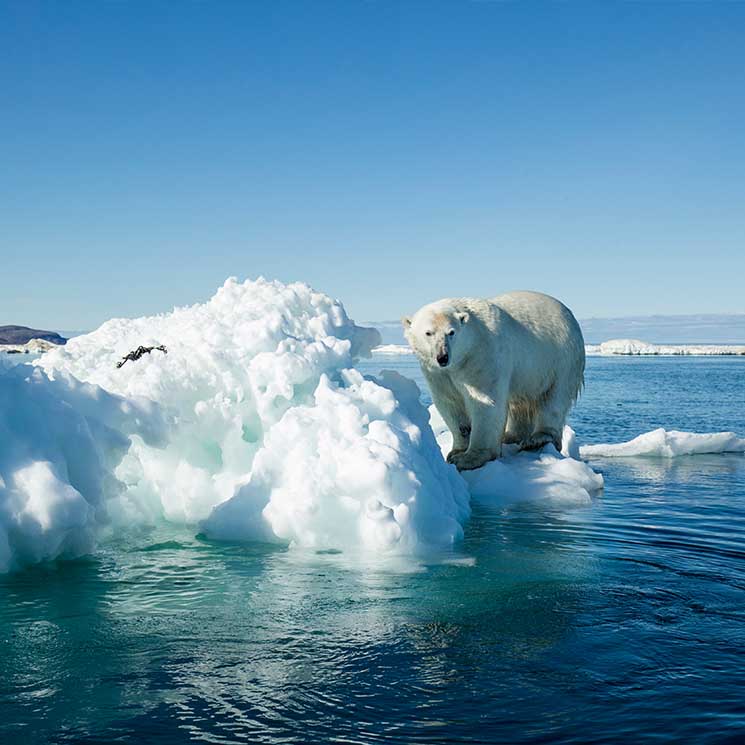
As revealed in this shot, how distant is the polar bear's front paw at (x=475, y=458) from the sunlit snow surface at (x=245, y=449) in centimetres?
19

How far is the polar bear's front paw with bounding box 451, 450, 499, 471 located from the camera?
9325 mm

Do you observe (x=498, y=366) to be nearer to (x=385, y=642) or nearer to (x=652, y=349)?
(x=385, y=642)

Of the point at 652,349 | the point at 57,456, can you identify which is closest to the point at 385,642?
the point at 57,456

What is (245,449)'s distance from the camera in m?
7.55

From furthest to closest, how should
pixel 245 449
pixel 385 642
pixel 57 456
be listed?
pixel 245 449, pixel 57 456, pixel 385 642

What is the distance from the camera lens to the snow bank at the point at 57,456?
18.4 ft

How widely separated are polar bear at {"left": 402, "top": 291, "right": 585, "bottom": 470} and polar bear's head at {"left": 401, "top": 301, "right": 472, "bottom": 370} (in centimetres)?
1

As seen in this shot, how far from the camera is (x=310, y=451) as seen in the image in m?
6.80

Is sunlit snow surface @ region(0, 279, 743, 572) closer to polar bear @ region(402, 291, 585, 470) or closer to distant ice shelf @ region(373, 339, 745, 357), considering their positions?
polar bear @ region(402, 291, 585, 470)

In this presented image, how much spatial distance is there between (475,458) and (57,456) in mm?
4799

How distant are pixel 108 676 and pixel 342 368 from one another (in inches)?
175

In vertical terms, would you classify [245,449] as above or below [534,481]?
above

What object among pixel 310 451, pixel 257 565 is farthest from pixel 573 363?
pixel 257 565

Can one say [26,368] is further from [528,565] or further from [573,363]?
[573,363]
